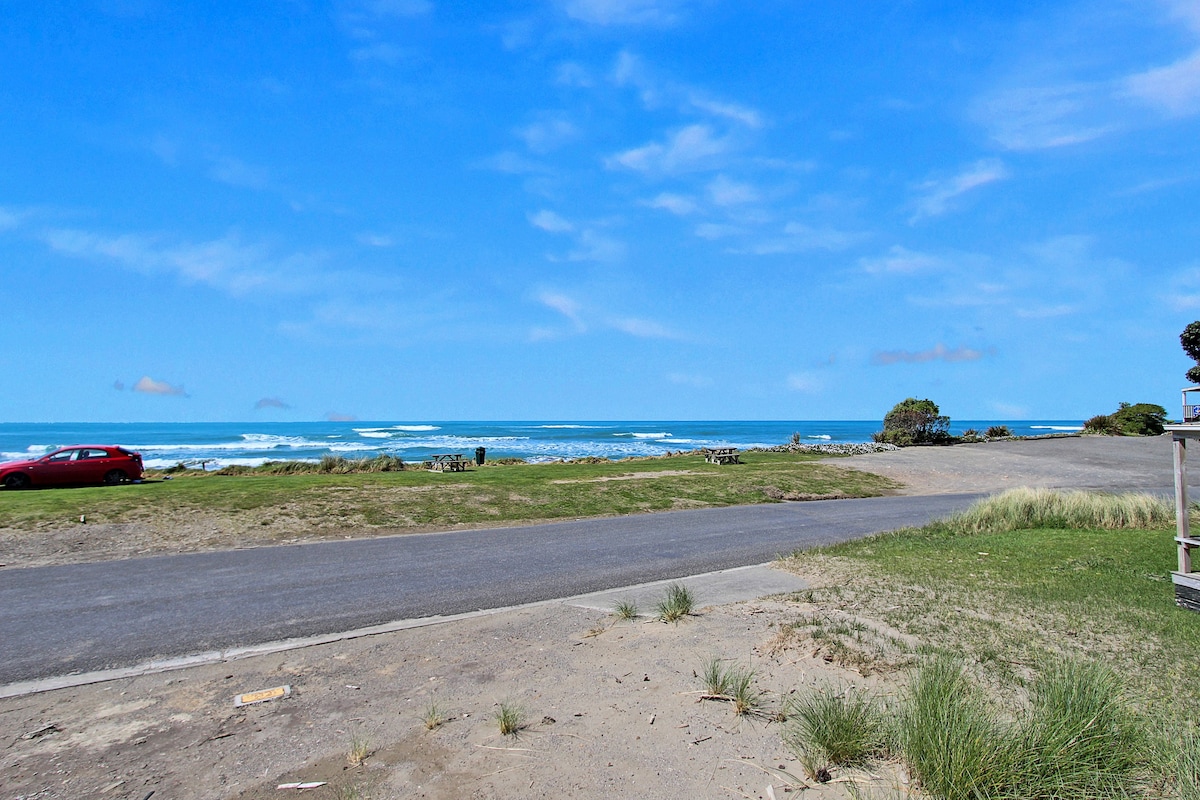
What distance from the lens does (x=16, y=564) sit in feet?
36.9

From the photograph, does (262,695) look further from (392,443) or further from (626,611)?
(392,443)

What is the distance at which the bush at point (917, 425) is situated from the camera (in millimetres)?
42906

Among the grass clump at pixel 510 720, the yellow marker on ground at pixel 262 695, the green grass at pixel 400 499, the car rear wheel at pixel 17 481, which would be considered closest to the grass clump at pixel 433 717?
the grass clump at pixel 510 720

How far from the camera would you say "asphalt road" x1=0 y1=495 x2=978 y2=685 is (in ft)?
23.1

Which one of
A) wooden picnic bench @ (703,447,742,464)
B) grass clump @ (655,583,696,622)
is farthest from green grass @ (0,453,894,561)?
grass clump @ (655,583,696,622)

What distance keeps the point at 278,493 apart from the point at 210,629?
10.4 meters

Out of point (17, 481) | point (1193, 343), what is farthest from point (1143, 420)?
point (17, 481)

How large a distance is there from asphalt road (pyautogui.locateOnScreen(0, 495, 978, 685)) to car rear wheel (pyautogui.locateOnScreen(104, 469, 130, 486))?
13205 millimetres

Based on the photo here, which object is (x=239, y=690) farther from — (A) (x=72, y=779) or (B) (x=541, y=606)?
(B) (x=541, y=606)

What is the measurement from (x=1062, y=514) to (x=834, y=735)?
41.5 ft

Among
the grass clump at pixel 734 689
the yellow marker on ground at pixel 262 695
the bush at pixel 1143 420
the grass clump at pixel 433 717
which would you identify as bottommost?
the yellow marker on ground at pixel 262 695

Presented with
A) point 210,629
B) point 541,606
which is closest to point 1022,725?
point 541,606

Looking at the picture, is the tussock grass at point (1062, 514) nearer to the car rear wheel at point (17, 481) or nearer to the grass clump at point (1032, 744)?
the grass clump at point (1032, 744)

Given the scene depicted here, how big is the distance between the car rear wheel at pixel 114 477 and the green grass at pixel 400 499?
11.8 feet
